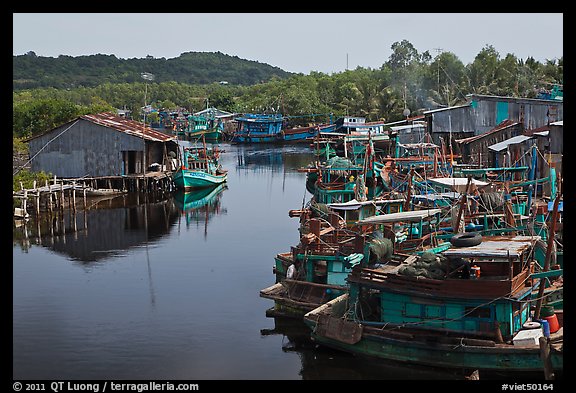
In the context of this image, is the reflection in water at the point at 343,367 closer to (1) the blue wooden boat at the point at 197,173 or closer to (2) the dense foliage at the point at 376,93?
(1) the blue wooden boat at the point at 197,173

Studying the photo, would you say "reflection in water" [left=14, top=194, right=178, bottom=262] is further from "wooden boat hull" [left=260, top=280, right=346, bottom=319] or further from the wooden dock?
"wooden boat hull" [left=260, top=280, right=346, bottom=319]

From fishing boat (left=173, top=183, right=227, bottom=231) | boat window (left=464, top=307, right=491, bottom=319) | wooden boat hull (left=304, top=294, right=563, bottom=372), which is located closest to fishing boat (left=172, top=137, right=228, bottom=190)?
fishing boat (left=173, top=183, right=227, bottom=231)

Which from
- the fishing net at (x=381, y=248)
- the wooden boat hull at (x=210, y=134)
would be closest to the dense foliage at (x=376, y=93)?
the wooden boat hull at (x=210, y=134)

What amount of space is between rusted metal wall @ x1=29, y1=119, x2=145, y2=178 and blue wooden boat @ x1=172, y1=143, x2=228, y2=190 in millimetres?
3082

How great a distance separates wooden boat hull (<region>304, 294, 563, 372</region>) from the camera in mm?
16047

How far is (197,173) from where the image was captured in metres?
48.8

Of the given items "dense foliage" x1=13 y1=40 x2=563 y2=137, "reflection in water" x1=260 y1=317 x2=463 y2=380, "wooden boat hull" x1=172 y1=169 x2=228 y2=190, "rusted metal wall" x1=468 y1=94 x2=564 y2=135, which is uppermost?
"dense foliage" x1=13 y1=40 x2=563 y2=137

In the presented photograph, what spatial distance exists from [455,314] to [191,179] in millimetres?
33740

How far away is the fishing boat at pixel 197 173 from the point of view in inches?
1921

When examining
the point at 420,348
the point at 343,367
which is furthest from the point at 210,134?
the point at 420,348

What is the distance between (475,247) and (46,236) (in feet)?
74.5

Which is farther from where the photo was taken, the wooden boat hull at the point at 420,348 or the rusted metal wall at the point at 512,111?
the rusted metal wall at the point at 512,111

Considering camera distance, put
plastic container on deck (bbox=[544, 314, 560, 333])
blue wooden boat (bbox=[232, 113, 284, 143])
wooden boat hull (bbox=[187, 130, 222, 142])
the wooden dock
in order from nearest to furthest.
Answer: plastic container on deck (bbox=[544, 314, 560, 333]) → the wooden dock → blue wooden boat (bbox=[232, 113, 284, 143]) → wooden boat hull (bbox=[187, 130, 222, 142])
